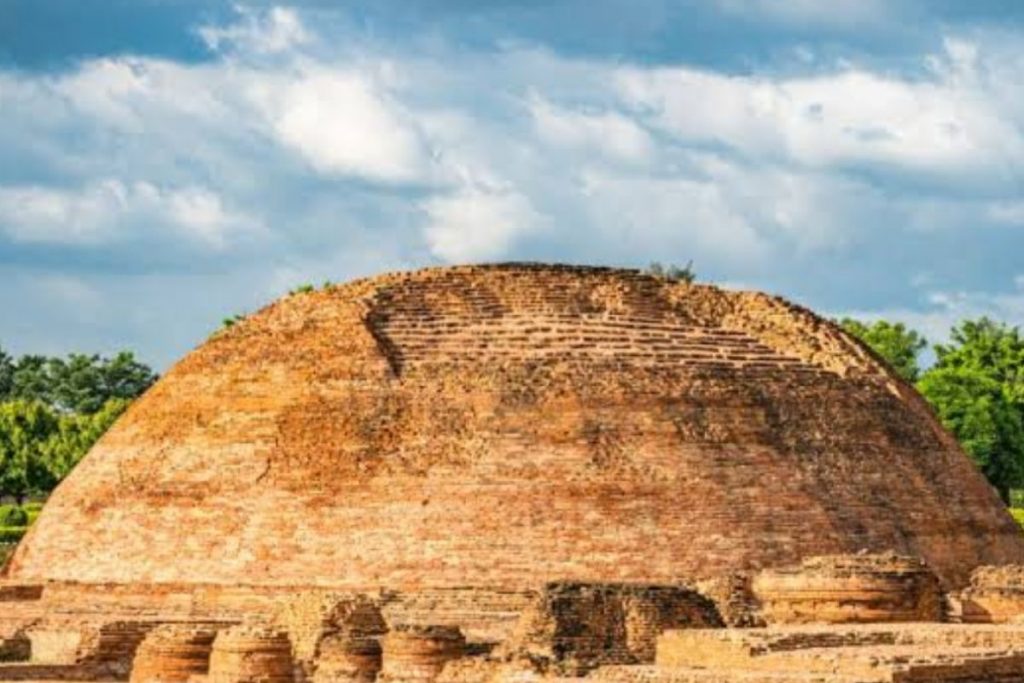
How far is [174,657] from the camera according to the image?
1125 inches

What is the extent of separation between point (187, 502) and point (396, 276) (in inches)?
195

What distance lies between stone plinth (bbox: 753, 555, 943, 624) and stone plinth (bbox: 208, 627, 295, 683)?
5.59 m

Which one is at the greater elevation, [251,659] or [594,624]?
[251,659]

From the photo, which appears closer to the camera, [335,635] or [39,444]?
[335,635]

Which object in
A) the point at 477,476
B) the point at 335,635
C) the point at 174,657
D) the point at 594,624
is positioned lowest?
the point at 594,624

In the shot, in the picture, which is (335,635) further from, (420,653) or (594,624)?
(594,624)

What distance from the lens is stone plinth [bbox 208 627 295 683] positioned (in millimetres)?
27469

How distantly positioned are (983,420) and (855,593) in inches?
1177

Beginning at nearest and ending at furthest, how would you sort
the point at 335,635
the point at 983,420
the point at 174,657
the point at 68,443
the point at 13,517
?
the point at 335,635, the point at 174,657, the point at 983,420, the point at 13,517, the point at 68,443

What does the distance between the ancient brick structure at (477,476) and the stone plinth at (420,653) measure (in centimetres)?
138

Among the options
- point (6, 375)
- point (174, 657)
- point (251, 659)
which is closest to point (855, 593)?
point (251, 659)

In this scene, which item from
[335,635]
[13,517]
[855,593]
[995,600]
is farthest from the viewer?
[13,517]

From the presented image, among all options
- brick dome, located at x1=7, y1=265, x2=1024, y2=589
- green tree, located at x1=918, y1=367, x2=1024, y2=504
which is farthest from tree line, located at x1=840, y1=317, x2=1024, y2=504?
brick dome, located at x1=7, y1=265, x2=1024, y2=589

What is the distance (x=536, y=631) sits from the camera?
2366 cm
